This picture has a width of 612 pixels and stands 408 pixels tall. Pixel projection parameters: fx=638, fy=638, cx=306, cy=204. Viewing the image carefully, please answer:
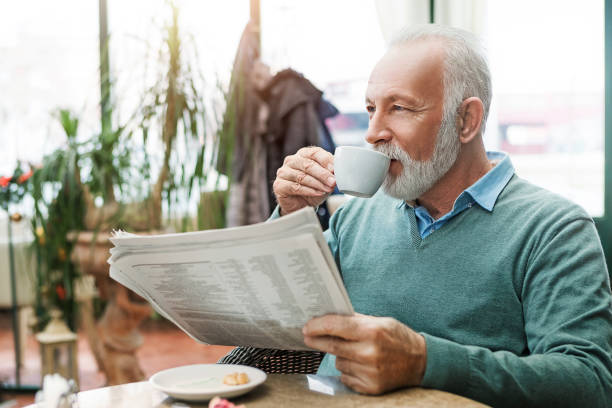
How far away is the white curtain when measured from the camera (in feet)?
10.2

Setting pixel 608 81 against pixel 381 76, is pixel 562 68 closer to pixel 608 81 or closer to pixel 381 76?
pixel 608 81

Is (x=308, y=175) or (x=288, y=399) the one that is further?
(x=308, y=175)

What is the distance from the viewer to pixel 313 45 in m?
3.92

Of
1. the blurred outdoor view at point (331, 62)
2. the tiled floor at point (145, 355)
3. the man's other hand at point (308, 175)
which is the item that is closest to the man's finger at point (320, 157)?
the man's other hand at point (308, 175)

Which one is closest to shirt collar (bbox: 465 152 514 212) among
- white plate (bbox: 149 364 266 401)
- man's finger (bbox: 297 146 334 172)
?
man's finger (bbox: 297 146 334 172)

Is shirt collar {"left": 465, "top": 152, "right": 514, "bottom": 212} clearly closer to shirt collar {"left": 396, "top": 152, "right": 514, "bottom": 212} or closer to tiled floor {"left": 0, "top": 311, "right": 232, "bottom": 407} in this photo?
shirt collar {"left": 396, "top": 152, "right": 514, "bottom": 212}

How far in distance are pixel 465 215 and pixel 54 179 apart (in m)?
2.01

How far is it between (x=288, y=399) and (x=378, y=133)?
1.69 ft

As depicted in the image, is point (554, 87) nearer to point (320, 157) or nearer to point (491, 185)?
point (491, 185)

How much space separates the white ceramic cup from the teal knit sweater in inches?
6.8

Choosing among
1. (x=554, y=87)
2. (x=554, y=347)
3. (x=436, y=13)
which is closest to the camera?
(x=554, y=347)

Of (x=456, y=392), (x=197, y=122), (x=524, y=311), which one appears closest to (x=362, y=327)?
(x=456, y=392)

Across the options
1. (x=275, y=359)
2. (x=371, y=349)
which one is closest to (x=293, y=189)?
(x=275, y=359)

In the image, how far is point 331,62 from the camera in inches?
155
